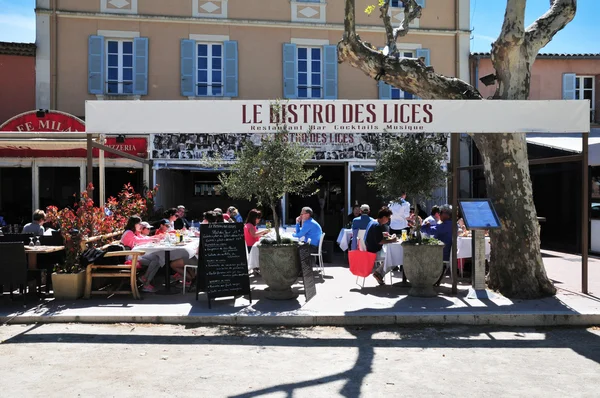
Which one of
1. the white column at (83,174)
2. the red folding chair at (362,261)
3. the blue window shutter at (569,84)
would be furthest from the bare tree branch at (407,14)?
the blue window shutter at (569,84)

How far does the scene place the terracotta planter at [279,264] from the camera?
294 inches

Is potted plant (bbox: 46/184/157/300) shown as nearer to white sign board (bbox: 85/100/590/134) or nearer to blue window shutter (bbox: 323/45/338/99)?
white sign board (bbox: 85/100/590/134)

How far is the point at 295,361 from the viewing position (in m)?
5.12

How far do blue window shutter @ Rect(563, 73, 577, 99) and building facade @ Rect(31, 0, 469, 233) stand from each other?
3332 mm

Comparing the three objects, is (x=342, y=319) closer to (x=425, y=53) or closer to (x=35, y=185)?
(x=35, y=185)

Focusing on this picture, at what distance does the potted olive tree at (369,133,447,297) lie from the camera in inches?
301

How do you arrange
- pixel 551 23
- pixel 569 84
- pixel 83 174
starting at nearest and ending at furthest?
1. pixel 551 23
2. pixel 83 174
3. pixel 569 84

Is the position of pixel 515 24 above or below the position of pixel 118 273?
above

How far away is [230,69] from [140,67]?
2.63 metres

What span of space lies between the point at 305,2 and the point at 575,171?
30.7 ft

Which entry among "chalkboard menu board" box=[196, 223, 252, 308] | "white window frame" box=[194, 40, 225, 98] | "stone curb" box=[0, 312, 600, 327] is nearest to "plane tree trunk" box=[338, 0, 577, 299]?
"stone curb" box=[0, 312, 600, 327]

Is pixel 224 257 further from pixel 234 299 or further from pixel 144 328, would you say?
pixel 144 328

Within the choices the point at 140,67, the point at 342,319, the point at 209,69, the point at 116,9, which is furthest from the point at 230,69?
the point at 342,319

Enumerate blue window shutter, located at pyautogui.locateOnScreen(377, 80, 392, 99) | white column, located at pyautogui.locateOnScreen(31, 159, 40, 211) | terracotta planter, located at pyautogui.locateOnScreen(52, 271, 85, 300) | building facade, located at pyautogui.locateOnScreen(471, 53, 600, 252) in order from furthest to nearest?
blue window shutter, located at pyautogui.locateOnScreen(377, 80, 392, 99), white column, located at pyautogui.locateOnScreen(31, 159, 40, 211), building facade, located at pyautogui.locateOnScreen(471, 53, 600, 252), terracotta planter, located at pyautogui.locateOnScreen(52, 271, 85, 300)
